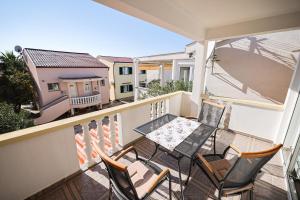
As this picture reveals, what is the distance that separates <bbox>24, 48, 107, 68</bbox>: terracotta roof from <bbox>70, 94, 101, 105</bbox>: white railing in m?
2.74

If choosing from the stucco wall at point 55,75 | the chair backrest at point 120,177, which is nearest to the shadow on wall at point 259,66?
the chair backrest at point 120,177

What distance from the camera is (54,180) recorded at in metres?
1.78

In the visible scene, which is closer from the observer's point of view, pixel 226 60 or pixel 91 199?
pixel 91 199

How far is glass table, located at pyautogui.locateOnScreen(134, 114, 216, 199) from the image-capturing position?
1.66 meters

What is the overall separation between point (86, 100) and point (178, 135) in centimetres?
1049

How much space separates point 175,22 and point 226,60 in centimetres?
447

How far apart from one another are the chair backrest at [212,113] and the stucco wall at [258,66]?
388 cm

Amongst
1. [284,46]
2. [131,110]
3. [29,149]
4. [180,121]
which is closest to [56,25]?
[131,110]

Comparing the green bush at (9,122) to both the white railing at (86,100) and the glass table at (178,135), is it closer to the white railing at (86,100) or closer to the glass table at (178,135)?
the glass table at (178,135)

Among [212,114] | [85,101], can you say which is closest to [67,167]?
[212,114]

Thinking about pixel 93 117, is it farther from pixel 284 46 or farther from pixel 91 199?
pixel 284 46

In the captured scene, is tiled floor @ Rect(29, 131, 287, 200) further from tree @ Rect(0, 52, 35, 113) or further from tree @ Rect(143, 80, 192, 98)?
tree @ Rect(0, 52, 35, 113)

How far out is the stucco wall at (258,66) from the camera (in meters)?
4.59

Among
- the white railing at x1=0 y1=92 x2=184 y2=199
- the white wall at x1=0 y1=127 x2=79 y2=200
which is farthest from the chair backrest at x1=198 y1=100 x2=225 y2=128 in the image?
the white wall at x1=0 y1=127 x2=79 y2=200
